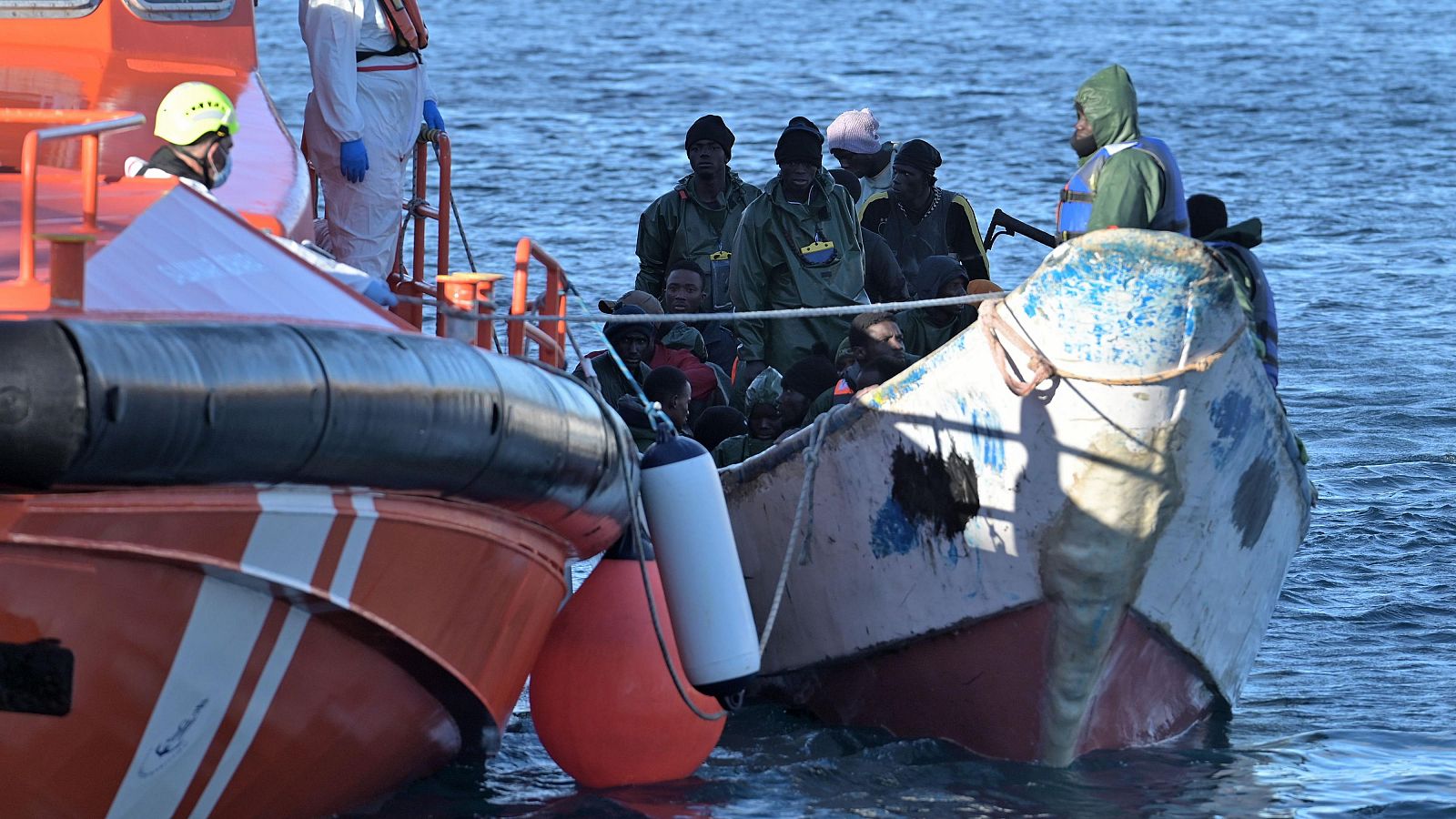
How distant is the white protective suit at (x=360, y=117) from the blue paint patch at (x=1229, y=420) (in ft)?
10.1

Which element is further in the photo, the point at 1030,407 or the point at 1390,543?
the point at 1390,543

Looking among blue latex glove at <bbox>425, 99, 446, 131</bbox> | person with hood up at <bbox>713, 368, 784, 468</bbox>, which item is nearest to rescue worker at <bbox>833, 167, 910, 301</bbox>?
person with hood up at <bbox>713, 368, 784, 468</bbox>

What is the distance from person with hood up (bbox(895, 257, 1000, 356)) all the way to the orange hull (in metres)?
3.54

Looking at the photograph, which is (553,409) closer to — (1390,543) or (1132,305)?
(1132,305)

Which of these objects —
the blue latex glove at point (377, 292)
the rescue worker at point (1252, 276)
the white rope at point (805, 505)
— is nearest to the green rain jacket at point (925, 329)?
the white rope at point (805, 505)

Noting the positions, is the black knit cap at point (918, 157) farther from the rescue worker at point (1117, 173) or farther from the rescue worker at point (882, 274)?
the rescue worker at point (1117, 173)

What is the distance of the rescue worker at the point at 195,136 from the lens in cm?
573

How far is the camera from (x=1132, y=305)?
5766 millimetres

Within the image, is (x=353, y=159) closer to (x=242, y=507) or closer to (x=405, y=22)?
(x=405, y=22)

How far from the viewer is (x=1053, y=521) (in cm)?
621

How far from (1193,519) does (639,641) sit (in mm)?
1608

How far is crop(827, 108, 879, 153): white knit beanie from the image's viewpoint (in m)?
11.1

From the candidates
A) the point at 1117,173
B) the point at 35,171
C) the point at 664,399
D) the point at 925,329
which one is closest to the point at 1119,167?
the point at 1117,173

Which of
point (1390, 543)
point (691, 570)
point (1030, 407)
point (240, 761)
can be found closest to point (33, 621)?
point (240, 761)
